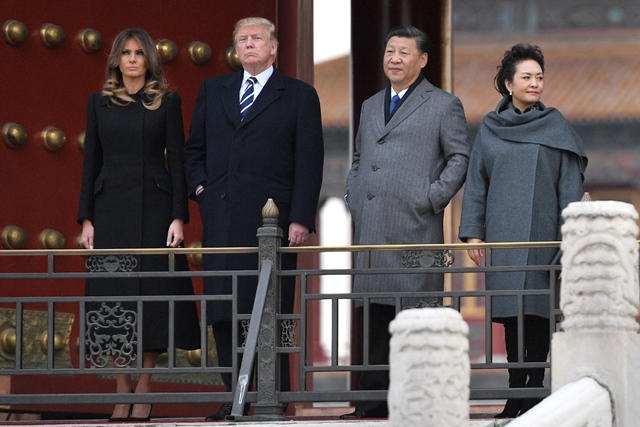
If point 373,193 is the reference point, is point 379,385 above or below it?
below

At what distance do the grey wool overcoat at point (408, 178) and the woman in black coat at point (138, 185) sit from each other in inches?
26.8

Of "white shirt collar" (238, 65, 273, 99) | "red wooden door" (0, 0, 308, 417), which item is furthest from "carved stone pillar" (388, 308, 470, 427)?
"red wooden door" (0, 0, 308, 417)

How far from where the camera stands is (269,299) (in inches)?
237

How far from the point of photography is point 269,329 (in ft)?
19.6

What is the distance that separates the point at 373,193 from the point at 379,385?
2.42 feet

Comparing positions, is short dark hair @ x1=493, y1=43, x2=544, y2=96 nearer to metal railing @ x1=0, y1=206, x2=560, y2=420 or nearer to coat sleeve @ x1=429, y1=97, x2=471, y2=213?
coat sleeve @ x1=429, y1=97, x2=471, y2=213

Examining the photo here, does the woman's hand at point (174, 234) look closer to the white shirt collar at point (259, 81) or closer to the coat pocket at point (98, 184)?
the coat pocket at point (98, 184)

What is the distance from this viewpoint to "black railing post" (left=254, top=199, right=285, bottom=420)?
5.85 m

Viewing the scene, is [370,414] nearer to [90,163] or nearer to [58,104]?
[90,163]

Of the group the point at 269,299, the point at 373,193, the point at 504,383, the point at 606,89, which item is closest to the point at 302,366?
the point at 269,299

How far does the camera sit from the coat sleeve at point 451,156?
634cm

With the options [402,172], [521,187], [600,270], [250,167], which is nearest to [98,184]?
[250,167]

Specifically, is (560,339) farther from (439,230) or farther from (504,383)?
(504,383)

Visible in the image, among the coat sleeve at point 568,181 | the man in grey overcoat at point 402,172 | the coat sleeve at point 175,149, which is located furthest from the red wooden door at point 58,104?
the coat sleeve at point 568,181
